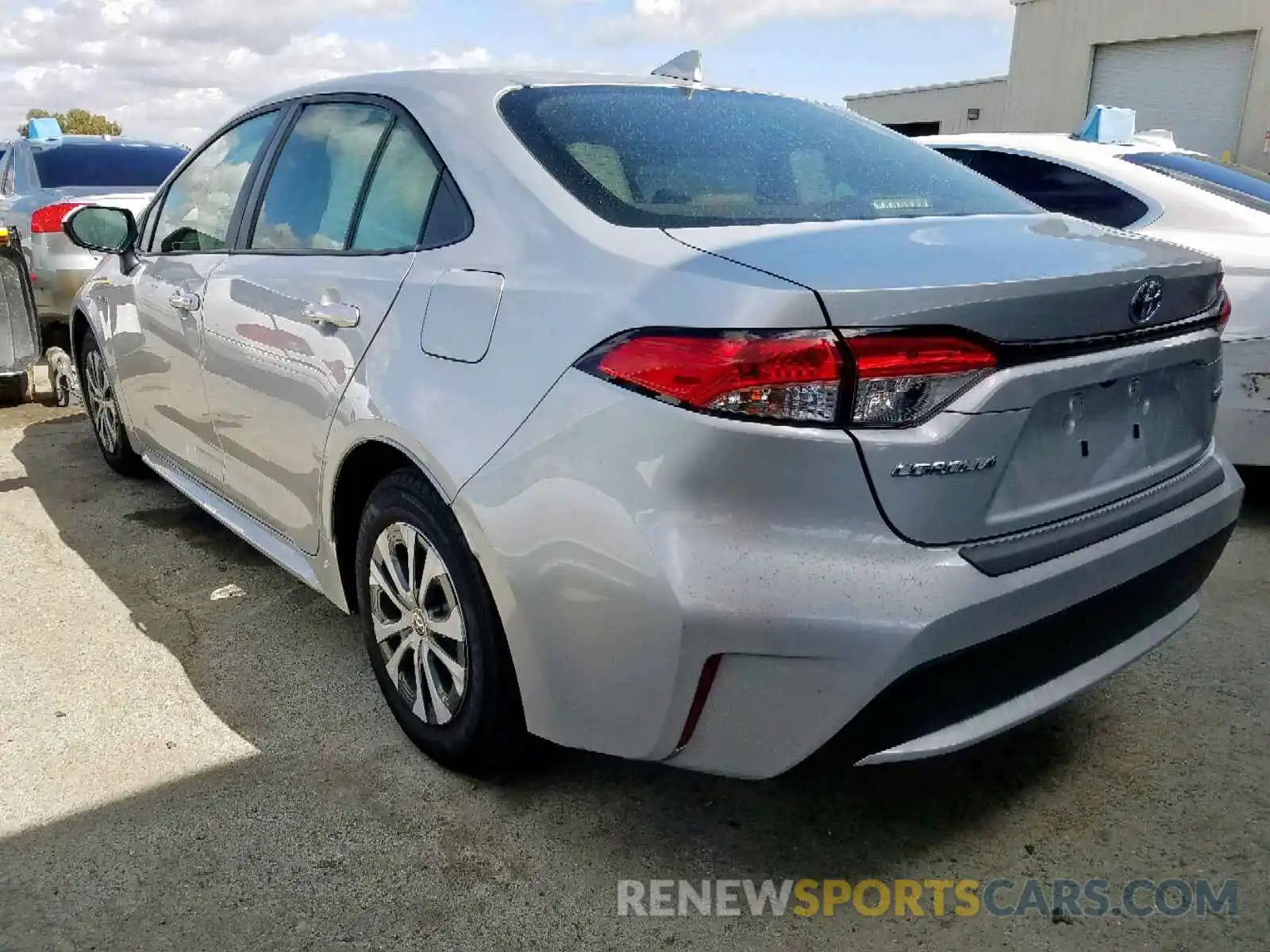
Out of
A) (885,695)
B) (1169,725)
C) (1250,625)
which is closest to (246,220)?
(885,695)

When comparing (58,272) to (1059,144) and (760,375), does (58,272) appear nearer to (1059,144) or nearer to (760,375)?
(1059,144)

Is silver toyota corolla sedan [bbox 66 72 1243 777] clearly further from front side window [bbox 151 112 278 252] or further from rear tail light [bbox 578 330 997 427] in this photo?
front side window [bbox 151 112 278 252]

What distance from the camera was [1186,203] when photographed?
4.17 metres

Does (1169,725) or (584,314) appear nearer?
(584,314)

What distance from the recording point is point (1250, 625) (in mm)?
3236

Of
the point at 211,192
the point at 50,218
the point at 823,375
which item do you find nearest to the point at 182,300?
the point at 211,192

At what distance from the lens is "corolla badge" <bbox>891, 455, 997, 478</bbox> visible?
165cm

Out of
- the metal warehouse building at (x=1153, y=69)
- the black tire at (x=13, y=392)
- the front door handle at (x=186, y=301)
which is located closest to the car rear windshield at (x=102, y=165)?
the black tire at (x=13, y=392)

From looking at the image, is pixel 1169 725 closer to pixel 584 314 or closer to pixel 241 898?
pixel 584 314

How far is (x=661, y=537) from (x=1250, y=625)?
2.46 m

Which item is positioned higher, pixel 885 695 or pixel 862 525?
pixel 862 525

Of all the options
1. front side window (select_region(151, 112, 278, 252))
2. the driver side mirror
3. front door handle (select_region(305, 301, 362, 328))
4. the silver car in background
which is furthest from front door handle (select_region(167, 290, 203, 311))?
the silver car in background

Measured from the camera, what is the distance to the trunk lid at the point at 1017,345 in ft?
5.43

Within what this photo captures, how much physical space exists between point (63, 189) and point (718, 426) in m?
6.81
